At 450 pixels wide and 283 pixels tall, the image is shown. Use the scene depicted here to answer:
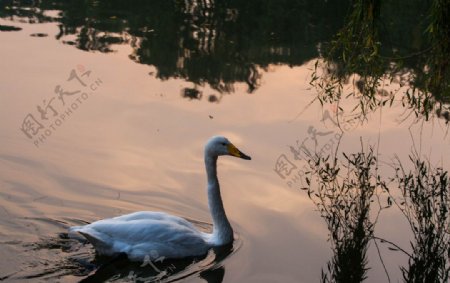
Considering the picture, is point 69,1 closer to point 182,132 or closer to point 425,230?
point 182,132

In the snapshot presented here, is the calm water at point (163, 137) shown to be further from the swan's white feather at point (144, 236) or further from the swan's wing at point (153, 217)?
the swan's wing at point (153, 217)

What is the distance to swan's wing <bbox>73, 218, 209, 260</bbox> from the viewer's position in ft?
26.9

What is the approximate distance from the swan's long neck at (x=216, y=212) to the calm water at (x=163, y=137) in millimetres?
136

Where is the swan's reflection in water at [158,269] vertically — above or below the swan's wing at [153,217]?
below

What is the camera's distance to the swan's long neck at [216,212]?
875 centimetres

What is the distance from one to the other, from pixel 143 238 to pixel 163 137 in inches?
130

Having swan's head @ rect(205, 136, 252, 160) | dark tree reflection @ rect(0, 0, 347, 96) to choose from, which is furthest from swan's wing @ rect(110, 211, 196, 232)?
dark tree reflection @ rect(0, 0, 347, 96)

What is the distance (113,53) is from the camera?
15.8 metres

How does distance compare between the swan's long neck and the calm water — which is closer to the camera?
the calm water

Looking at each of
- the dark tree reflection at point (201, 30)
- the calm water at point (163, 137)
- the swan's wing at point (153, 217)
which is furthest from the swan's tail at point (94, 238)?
the dark tree reflection at point (201, 30)

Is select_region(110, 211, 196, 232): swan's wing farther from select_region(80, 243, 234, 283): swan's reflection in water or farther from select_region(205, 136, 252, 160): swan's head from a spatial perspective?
select_region(205, 136, 252, 160): swan's head

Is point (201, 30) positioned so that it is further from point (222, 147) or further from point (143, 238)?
point (143, 238)

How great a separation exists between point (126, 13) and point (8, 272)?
1238 cm

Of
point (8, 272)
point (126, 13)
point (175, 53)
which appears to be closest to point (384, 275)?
point (8, 272)
